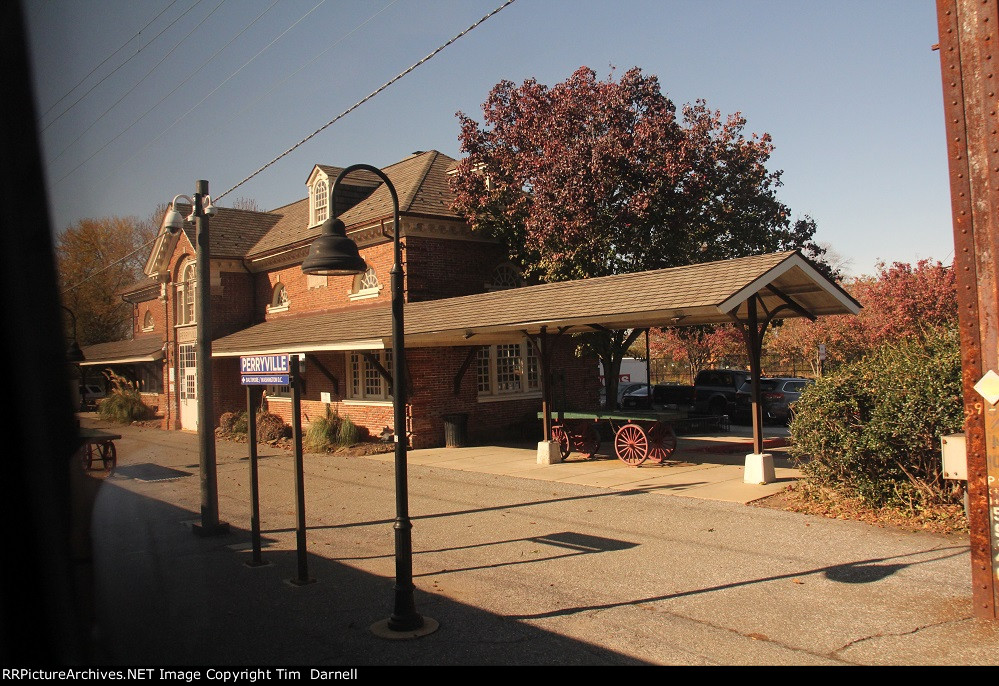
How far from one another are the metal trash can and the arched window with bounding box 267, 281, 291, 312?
32.9 feet

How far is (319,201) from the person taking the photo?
25375 millimetres

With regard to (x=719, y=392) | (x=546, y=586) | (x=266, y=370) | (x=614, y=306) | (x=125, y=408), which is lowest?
(x=546, y=586)

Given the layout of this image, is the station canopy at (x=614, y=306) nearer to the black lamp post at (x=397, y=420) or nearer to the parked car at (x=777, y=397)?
the black lamp post at (x=397, y=420)

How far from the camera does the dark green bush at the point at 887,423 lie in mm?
9258

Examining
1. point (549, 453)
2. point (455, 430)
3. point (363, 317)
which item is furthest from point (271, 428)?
point (549, 453)

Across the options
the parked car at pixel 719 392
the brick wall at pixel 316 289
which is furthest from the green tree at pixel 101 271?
the parked car at pixel 719 392

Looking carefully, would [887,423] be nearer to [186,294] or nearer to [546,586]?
[546,586]

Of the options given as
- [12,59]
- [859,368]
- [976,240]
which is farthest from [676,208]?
[12,59]

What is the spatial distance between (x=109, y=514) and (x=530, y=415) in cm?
1171

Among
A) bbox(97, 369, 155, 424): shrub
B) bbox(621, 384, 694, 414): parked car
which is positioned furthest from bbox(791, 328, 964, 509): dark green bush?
bbox(97, 369, 155, 424): shrub

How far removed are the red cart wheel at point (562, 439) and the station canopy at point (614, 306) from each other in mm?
2188

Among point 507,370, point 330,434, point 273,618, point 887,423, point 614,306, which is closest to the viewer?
point 273,618

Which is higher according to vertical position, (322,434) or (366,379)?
(366,379)

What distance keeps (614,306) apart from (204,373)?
22.3ft
